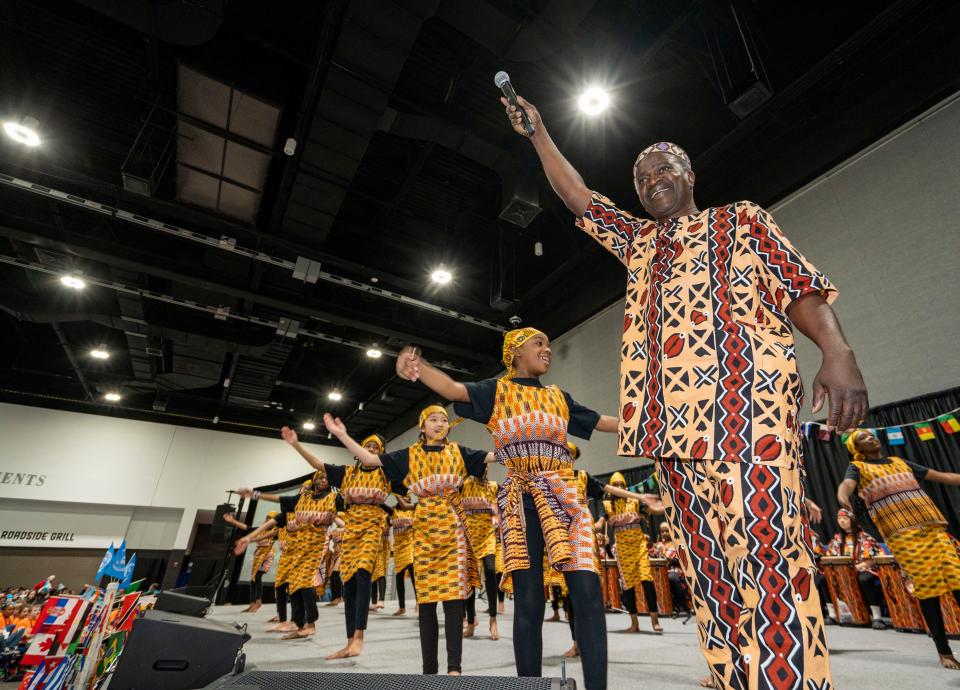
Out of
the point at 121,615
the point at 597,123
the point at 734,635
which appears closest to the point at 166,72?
the point at 597,123

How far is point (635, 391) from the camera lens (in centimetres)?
105

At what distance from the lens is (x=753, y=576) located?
0.77 metres

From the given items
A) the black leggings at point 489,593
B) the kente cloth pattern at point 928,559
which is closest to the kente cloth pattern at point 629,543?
the black leggings at point 489,593

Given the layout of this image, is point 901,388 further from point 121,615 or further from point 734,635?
point 121,615

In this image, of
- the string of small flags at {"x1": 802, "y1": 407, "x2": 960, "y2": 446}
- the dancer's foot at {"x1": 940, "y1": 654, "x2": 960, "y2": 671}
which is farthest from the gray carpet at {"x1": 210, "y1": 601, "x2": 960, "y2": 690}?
the string of small flags at {"x1": 802, "y1": 407, "x2": 960, "y2": 446}

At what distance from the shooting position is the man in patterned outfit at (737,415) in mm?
756

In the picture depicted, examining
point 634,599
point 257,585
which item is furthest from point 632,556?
point 257,585

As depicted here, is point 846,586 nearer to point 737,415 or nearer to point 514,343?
point 514,343

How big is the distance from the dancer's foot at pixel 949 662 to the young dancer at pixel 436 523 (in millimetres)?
2798

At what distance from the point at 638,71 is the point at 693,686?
588 centimetres

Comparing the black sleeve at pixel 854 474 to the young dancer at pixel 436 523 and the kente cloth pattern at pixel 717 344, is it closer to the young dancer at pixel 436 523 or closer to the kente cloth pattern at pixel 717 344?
the young dancer at pixel 436 523

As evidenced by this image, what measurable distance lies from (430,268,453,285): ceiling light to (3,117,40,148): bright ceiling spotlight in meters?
5.52

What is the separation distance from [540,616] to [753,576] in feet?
4.16

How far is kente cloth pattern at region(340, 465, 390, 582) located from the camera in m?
3.71
